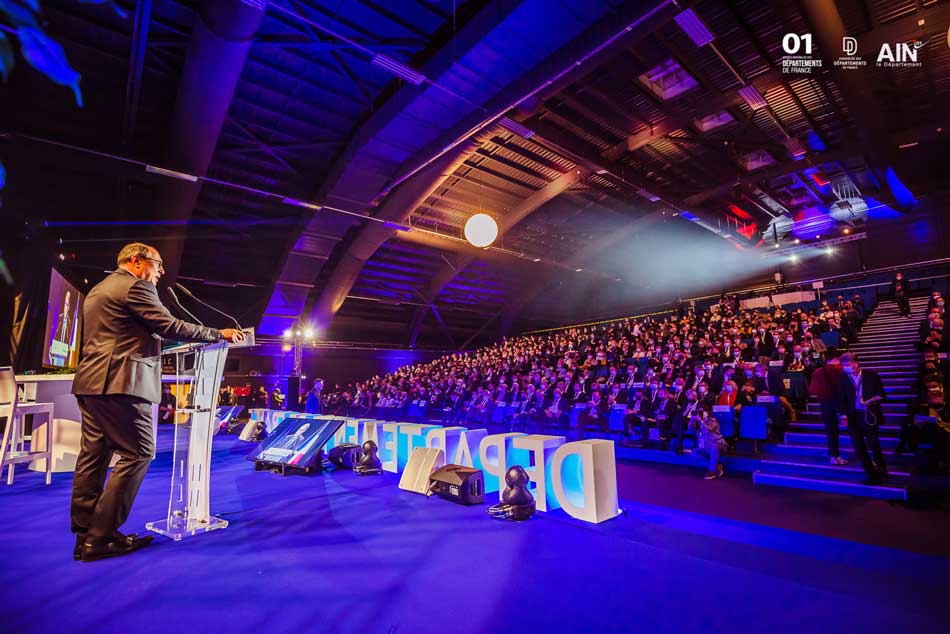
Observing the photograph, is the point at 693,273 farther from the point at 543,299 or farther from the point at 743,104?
the point at 743,104

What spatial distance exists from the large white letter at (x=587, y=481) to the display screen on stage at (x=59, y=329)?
7718 millimetres

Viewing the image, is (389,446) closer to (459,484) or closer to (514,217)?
(459,484)

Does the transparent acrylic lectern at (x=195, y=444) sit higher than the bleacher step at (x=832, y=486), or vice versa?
the transparent acrylic lectern at (x=195, y=444)

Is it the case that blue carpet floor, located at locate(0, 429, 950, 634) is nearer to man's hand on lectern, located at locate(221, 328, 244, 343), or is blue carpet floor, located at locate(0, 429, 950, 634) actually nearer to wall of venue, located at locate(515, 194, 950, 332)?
man's hand on lectern, located at locate(221, 328, 244, 343)

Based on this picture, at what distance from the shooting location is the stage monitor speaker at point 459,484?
3.89m

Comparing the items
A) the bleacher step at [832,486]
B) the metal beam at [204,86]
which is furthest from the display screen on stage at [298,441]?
the metal beam at [204,86]

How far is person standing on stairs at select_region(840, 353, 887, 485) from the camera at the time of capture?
4.68 meters

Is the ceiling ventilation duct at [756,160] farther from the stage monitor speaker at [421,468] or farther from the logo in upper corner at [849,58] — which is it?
the stage monitor speaker at [421,468]

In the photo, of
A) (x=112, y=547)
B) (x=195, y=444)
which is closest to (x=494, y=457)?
(x=195, y=444)

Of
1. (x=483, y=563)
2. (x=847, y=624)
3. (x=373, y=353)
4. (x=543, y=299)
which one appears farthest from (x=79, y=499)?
(x=543, y=299)

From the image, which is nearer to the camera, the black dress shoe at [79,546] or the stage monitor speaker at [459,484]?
the black dress shoe at [79,546]

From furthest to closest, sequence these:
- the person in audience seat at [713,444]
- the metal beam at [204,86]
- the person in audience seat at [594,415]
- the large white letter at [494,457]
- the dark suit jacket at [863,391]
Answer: the person in audience seat at [594,415]
the metal beam at [204,86]
the person in audience seat at [713,444]
the dark suit jacket at [863,391]
the large white letter at [494,457]

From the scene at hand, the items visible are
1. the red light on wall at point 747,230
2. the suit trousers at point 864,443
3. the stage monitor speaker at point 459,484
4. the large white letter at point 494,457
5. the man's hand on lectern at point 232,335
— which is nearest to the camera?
the man's hand on lectern at point 232,335

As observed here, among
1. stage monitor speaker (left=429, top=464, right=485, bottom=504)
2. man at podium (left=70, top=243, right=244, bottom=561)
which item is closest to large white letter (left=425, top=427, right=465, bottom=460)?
stage monitor speaker (left=429, top=464, right=485, bottom=504)
